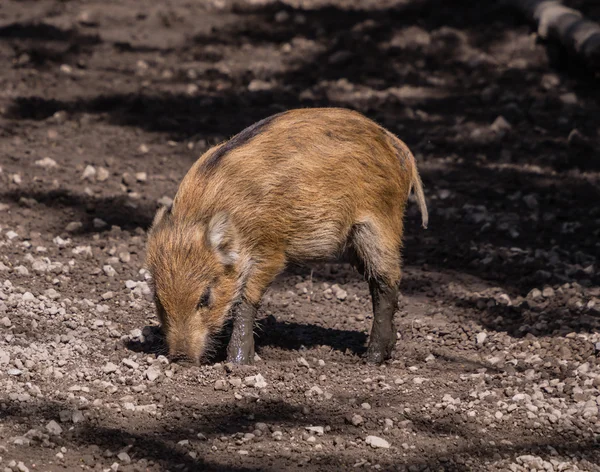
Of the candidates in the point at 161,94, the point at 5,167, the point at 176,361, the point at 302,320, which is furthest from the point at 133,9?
the point at 176,361

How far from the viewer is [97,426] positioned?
14.6 feet

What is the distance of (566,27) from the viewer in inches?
398

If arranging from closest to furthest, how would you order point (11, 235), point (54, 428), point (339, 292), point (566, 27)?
point (54, 428), point (339, 292), point (11, 235), point (566, 27)

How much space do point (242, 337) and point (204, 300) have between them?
321mm

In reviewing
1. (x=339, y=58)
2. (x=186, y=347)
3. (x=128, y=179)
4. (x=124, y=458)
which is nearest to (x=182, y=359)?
(x=186, y=347)

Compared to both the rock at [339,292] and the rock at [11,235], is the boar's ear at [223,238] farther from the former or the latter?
the rock at [11,235]

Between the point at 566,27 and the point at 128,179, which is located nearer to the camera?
the point at 128,179

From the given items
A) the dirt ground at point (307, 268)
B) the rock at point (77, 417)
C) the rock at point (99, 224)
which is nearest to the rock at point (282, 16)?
the dirt ground at point (307, 268)

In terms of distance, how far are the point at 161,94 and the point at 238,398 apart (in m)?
5.43

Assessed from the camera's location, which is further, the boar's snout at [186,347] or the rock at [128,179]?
the rock at [128,179]

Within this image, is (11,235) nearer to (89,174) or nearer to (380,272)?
(89,174)

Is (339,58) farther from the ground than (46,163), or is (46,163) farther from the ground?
(339,58)

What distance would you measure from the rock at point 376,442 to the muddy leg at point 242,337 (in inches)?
40.9

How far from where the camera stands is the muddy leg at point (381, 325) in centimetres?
551
